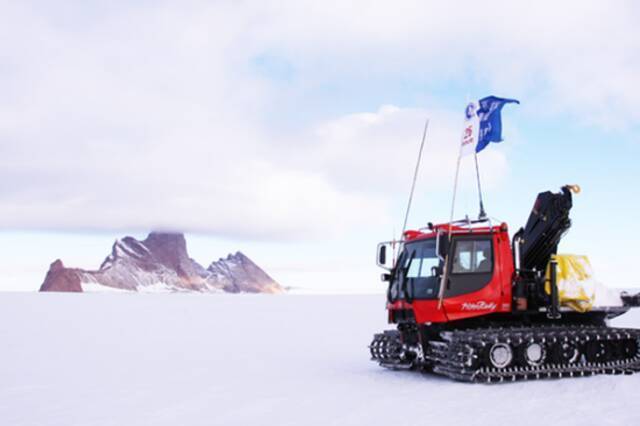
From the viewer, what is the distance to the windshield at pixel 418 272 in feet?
45.0

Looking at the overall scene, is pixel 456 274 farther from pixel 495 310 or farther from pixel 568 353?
pixel 568 353

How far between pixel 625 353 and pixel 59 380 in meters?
11.6

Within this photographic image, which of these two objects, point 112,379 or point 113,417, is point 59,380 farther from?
point 113,417

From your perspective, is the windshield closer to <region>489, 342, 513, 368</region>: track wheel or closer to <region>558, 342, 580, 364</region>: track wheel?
<region>489, 342, 513, 368</region>: track wheel

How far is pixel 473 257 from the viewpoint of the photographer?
13.8 m

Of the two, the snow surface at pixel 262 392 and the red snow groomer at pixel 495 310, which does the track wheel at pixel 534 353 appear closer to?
the red snow groomer at pixel 495 310

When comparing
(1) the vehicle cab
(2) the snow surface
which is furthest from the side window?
(2) the snow surface

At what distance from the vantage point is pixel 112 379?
547 inches

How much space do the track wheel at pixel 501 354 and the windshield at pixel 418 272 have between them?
147 centimetres

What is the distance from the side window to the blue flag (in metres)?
2.74

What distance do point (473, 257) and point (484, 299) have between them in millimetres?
849

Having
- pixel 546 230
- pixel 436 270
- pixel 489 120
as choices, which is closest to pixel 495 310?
pixel 436 270

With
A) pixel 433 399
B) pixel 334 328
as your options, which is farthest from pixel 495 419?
pixel 334 328

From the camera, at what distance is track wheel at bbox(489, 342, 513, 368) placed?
12914 mm
